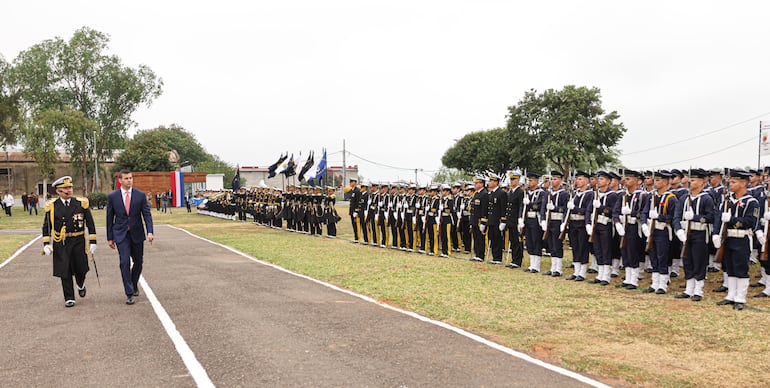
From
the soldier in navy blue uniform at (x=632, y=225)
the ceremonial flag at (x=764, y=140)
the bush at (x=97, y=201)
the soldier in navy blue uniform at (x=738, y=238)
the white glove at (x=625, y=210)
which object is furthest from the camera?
the bush at (x=97, y=201)

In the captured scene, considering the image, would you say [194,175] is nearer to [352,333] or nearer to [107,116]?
[107,116]

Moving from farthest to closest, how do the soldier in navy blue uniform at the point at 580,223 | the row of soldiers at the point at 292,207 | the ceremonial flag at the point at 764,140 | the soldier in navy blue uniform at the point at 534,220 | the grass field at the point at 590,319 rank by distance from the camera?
the ceremonial flag at the point at 764,140
the row of soldiers at the point at 292,207
the soldier in navy blue uniform at the point at 534,220
the soldier in navy blue uniform at the point at 580,223
the grass field at the point at 590,319

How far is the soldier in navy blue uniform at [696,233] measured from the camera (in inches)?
360

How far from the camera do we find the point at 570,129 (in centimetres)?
3881

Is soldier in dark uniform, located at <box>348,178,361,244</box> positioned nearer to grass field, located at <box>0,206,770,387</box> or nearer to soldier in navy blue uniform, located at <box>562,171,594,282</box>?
grass field, located at <box>0,206,770,387</box>

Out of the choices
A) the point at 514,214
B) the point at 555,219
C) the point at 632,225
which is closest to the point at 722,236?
the point at 632,225

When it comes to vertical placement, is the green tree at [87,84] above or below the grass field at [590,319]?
above

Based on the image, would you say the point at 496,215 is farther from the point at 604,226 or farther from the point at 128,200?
the point at 128,200

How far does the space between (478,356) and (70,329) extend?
4849mm

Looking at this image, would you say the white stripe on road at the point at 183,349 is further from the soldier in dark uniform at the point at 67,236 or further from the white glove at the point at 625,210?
the white glove at the point at 625,210

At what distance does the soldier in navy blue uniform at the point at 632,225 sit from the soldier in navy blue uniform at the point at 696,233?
88 centimetres


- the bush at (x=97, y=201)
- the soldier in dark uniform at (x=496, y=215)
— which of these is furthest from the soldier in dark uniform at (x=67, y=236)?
the bush at (x=97, y=201)

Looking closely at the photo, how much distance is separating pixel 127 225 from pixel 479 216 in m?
8.28

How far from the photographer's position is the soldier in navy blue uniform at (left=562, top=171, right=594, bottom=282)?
11211mm
